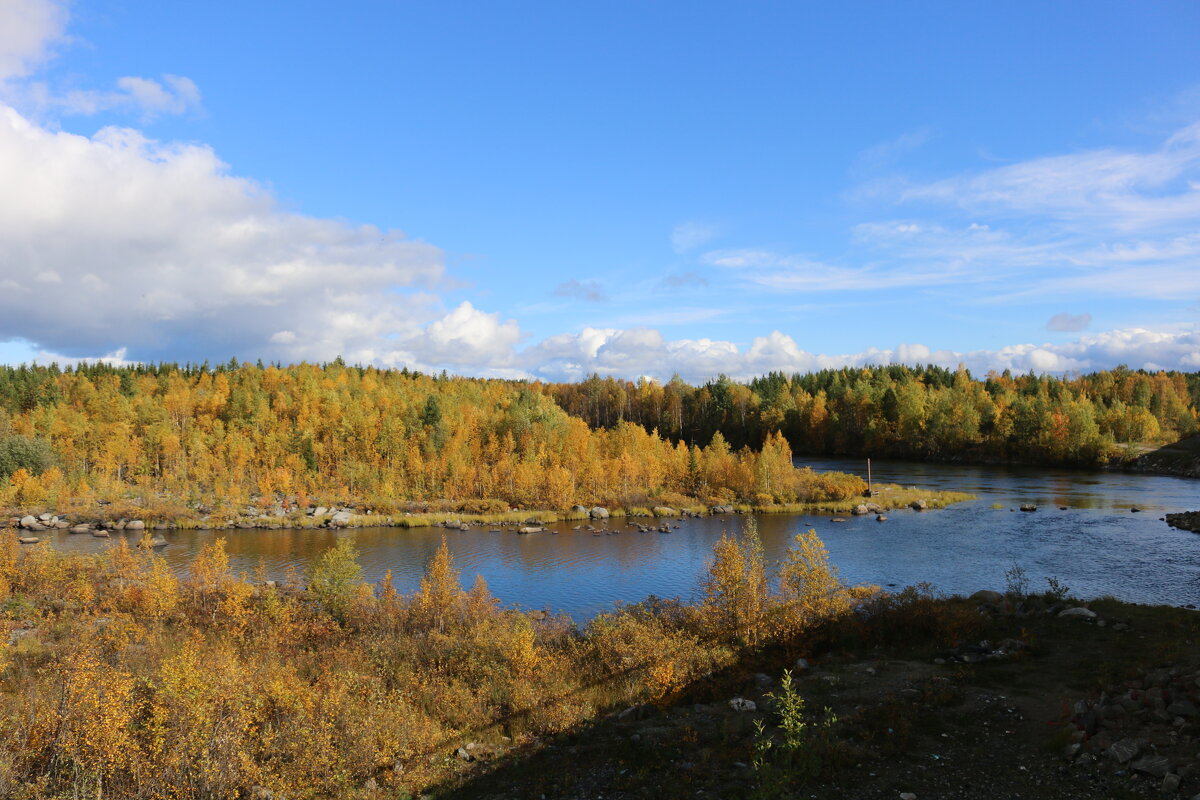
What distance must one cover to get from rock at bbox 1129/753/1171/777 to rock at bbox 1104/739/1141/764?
19 cm

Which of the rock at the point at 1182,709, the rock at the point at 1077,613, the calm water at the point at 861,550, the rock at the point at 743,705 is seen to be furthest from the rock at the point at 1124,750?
the calm water at the point at 861,550

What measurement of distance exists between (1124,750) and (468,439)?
8711 cm

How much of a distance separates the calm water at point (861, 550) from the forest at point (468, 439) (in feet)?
41.0

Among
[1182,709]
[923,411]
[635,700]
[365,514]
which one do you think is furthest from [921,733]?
[923,411]

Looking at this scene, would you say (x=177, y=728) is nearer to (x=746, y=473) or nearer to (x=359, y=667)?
(x=359, y=667)

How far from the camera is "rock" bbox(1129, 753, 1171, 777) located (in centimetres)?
1239

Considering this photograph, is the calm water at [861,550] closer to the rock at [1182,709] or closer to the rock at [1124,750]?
the rock at [1182,709]

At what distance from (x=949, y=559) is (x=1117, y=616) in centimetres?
2346

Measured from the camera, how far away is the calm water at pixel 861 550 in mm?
40344

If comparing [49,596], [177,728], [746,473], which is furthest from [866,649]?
[746,473]

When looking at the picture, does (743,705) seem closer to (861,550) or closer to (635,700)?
(635,700)

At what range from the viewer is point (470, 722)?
1959cm

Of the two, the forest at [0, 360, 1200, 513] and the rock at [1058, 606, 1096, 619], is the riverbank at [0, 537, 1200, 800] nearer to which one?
the rock at [1058, 606, 1096, 619]

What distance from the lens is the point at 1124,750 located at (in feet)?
43.2
